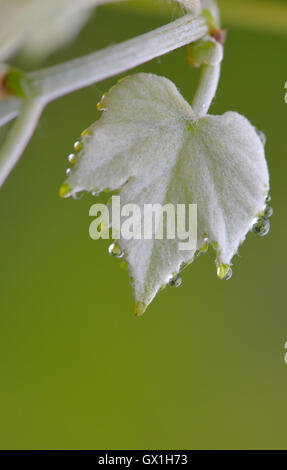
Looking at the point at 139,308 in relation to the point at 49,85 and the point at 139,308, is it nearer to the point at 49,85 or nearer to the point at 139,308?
the point at 139,308

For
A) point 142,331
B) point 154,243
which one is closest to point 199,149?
point 154,243

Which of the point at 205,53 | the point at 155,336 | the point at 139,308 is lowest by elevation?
the point at 139,308

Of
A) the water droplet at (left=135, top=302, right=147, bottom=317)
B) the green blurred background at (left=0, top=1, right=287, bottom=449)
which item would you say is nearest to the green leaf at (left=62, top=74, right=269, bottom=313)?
the water droplet at (left=135, top=302, right=147, bottom=317)

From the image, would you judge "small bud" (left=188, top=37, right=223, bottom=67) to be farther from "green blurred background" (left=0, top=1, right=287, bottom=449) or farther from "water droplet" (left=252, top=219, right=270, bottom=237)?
"green blurred background" (left=0, top=1, right=287, bottom=449)

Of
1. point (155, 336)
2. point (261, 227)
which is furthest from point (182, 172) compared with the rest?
point (155, 336)

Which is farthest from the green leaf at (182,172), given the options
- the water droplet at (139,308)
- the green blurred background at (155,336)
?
the green blurred background at (155,336)

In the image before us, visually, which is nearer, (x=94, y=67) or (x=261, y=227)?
(x=94, y=67)

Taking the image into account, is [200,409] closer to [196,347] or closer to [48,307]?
[196,347]
